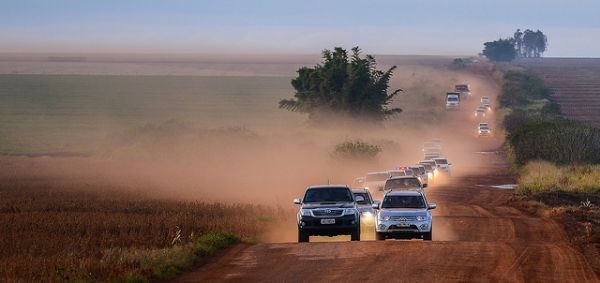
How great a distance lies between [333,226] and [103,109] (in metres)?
124

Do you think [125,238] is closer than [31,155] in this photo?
Yes

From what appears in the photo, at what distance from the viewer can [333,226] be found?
3152cm

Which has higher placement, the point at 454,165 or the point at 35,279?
the point at 35,279

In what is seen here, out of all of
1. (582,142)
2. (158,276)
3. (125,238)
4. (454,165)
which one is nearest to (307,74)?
(454,165)

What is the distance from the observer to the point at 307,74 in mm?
105875

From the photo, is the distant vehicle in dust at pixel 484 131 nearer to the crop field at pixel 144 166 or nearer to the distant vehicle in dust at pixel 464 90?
the crop field at pixel 144 166

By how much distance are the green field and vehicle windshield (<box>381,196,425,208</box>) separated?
7332 cm

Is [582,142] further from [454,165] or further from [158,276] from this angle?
[158,276]

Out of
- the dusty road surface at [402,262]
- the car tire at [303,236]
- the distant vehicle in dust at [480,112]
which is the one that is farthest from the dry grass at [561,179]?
the distant vehicle in dust at [480,112]

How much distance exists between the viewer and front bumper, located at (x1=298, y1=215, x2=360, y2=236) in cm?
3155

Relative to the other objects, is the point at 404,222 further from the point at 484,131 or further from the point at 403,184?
the point at 484,131

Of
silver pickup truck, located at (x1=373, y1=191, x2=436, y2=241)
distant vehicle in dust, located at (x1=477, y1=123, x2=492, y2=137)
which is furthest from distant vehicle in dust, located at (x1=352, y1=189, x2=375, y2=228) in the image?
distant vehicle in dust, located at (x1=477, y1=123, x2=492, y2=137)

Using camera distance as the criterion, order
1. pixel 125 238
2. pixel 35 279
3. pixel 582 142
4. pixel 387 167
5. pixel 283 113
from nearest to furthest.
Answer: pixel 35 279 < pixel 125 238 < pixel 582 142 < pixel 387 167 < pixel 283 113

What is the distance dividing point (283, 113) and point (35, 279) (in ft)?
413
